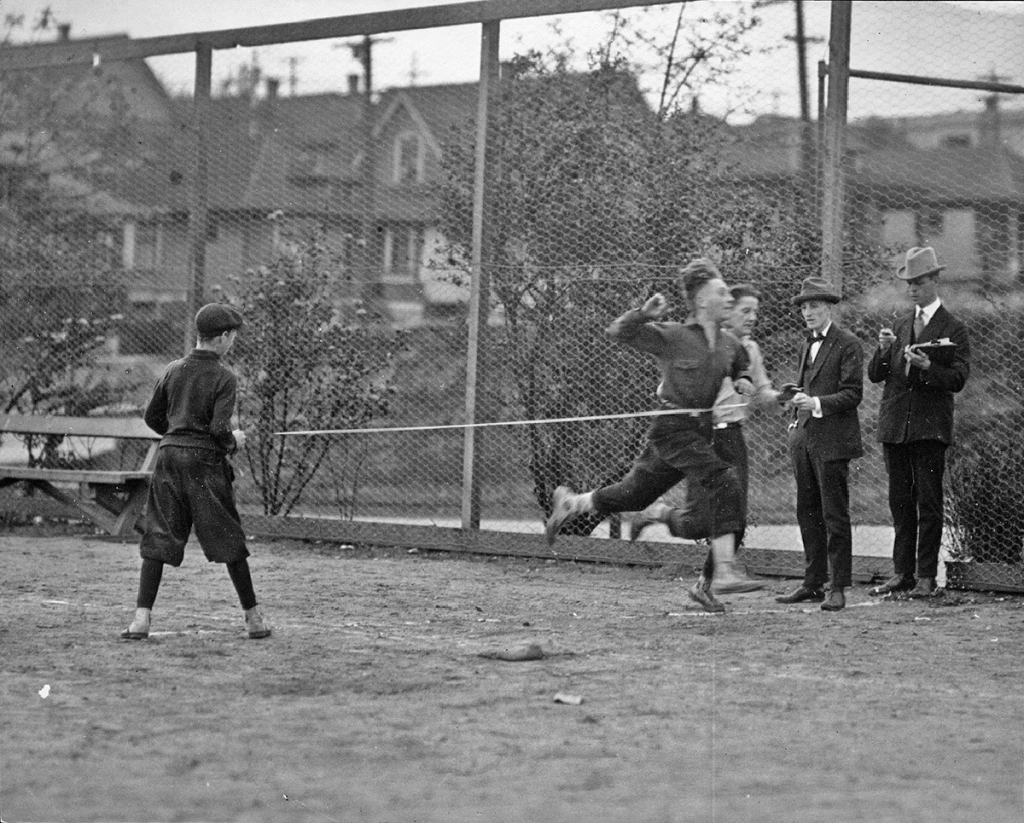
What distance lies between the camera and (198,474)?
7.75 m

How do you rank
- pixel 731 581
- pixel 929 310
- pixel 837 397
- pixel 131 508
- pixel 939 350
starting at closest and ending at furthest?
pixel 731 581 < pixel 837 397 < pixel 939 350 < pixel 929 310 < pixel 131 508

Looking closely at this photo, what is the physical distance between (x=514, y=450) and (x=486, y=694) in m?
5.98

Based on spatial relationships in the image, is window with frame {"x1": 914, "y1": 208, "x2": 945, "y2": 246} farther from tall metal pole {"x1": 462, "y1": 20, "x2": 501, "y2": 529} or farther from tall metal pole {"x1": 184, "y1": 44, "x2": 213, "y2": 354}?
tall metal pole {"x1": 184, "y1": 44, "x2": 213, "y2": 354}

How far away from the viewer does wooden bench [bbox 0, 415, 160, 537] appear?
Answer: 12.9m

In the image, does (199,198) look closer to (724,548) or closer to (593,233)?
(593,233)

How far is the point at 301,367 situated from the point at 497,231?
2174 millimetres

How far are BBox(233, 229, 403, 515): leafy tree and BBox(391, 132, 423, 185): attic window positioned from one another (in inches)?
33.8

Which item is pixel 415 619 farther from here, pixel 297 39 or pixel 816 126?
pixel 297 39

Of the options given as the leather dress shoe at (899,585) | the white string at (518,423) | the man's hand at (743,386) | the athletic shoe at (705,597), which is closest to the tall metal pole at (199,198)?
the white string at (518,423)

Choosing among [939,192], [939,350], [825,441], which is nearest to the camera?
[825,441]

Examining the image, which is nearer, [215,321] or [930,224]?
[215,321]

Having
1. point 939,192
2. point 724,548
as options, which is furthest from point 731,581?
point 939,192

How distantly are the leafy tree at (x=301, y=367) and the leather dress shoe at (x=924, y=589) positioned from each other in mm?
4805

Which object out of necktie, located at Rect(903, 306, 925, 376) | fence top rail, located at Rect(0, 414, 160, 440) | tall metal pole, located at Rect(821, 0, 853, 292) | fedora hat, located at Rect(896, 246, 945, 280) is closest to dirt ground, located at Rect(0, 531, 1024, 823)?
necktie, located at Rect(903, 306, 925, 376)
